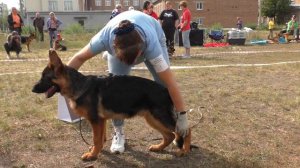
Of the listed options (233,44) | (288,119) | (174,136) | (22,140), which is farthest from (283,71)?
(233,44)

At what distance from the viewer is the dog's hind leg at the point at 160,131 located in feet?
13.0

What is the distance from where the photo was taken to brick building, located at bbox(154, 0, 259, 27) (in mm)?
67625

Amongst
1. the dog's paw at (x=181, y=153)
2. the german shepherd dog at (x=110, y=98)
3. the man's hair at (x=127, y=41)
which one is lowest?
the dog's paw at (x=181, y=153)

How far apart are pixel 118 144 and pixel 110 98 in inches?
28.5

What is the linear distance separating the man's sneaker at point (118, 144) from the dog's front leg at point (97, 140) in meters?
0.28

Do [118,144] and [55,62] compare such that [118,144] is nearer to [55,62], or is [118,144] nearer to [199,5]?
[55,62]

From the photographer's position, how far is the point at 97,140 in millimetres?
3963

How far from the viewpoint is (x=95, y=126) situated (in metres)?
3.88

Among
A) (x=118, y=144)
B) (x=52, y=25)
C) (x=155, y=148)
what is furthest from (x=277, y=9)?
(x=118, y=144)

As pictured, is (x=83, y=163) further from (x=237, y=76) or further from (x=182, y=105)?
(x=237, y=76)

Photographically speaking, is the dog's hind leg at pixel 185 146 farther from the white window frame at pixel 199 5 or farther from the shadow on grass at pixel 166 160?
the white window frame at pixel 199 5

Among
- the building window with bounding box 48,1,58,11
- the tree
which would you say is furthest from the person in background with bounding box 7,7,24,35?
the building window with bounding box 48,1,58,11

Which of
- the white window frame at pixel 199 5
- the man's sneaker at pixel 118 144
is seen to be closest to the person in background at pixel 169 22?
the man's sneaker at pixel 118 144

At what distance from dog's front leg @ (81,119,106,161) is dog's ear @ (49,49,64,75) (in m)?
0.65
